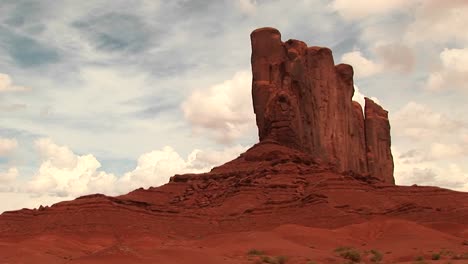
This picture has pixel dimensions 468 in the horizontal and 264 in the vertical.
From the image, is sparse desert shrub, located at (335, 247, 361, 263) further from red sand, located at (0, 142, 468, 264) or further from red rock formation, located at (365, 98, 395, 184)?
red rock formation, located at (365, 98, 395, 184)

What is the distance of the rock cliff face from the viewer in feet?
202

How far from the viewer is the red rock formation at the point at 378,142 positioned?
88.1 m

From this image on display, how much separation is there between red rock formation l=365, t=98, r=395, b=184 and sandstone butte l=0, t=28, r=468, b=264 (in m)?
19.1

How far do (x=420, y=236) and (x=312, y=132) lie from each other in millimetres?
30255

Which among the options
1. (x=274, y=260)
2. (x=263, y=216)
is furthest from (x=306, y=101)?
(x=274, y=260)

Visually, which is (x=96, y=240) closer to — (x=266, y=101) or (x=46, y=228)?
(x=46, y=228)

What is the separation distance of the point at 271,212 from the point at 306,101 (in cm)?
2359

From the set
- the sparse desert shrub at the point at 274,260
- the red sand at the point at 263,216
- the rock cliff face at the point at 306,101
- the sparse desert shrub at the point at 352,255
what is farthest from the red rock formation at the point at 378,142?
the sparse desert shrub at the point at 274,260

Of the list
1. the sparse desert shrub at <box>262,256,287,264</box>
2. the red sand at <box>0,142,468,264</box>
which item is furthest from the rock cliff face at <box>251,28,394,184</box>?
the sparse desert shrub at <box>262,256,287,264</box>

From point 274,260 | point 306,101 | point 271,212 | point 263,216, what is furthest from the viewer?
point 306,101

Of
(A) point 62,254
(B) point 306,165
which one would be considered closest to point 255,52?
(B) point 306,165

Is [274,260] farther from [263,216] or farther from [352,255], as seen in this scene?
[263,216]

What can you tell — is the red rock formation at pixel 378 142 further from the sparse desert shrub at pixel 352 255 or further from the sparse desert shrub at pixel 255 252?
the sparse desert shrub at pixel 255 252

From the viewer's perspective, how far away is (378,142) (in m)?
90.4
